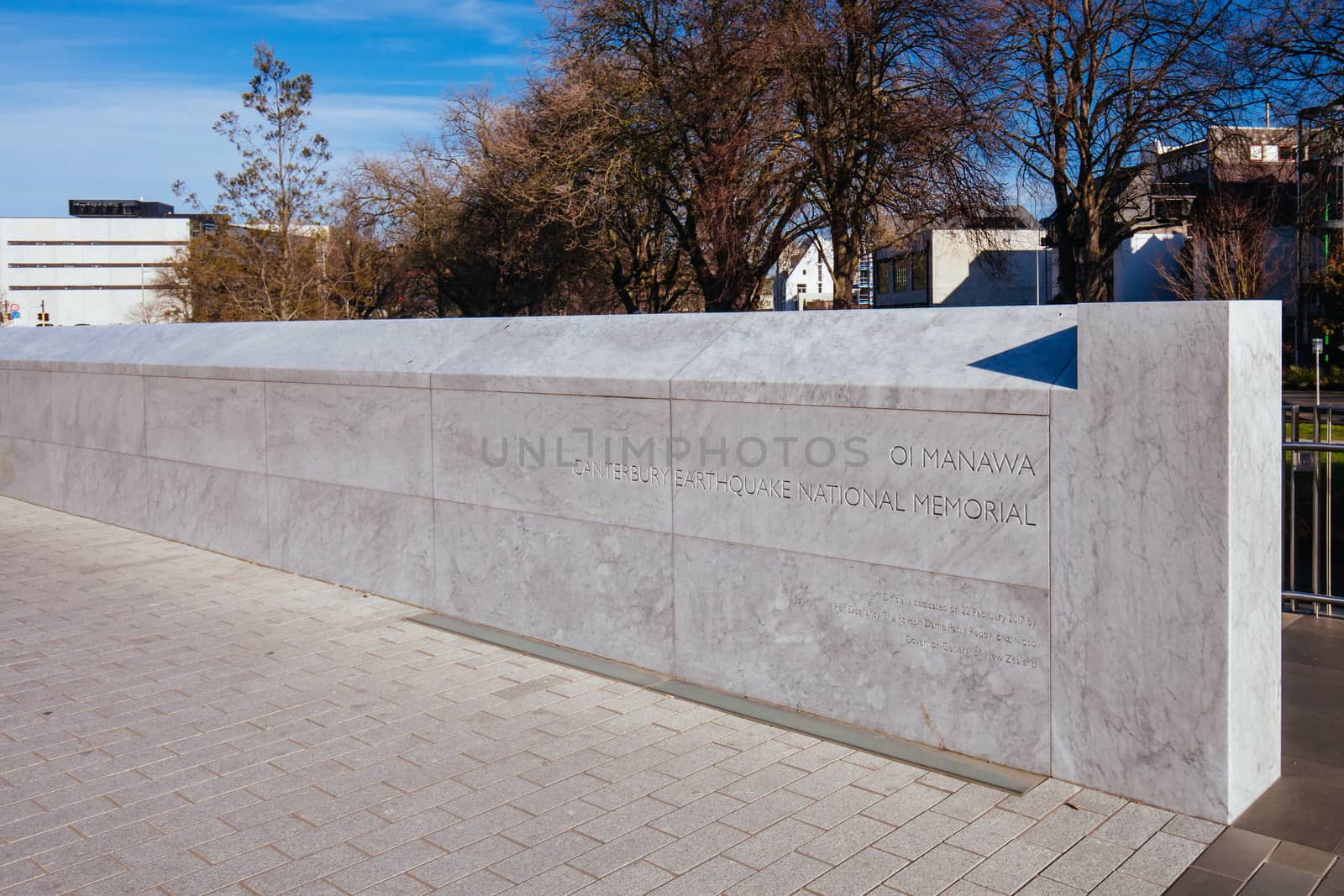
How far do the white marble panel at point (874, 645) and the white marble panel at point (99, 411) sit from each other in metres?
6.25

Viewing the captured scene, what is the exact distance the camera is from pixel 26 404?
1172 cm

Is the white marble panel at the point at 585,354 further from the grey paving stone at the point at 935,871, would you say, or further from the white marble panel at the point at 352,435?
the grey paving stone at the point at 935,871

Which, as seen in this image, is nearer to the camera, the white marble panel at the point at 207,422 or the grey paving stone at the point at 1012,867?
the grey paving stone at the point at 1012,867

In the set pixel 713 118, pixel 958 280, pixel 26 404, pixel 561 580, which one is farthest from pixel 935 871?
pixel 958 280

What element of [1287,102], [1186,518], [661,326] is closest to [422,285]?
[1287,102]

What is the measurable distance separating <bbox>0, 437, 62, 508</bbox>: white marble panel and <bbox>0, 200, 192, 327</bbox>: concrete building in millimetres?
102576

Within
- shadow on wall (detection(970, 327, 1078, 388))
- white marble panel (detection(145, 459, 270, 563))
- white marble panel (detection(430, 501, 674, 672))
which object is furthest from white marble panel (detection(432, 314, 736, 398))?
white marble panel (detection(145, 459, 270, 563))

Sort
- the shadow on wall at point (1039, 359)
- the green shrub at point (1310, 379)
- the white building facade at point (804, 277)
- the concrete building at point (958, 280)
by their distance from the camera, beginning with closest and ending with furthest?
the shadow on wall at point (1039, 359) < the white building facade at point (804, 277) < the green shrub at point (1310, 379) < the concrete building at point (958, 280)

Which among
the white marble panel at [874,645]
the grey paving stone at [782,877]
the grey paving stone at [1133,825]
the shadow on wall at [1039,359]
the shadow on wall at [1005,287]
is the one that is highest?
the shadow on wall at [1005,287]

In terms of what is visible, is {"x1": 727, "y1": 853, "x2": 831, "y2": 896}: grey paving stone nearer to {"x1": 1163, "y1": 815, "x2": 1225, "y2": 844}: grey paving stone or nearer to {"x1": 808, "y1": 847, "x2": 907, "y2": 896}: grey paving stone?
{"x1": 808, "y1": 847, "x2": 907, "y2": 896}: grey paving stone

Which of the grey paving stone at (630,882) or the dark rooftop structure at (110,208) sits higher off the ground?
the dark rooftop structure at (110,208)

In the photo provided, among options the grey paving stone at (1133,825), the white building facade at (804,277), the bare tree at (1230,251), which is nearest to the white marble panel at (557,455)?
the grey paving stone at (1133,825)

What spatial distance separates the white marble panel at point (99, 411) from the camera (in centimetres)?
994

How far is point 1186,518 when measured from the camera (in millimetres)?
4141
